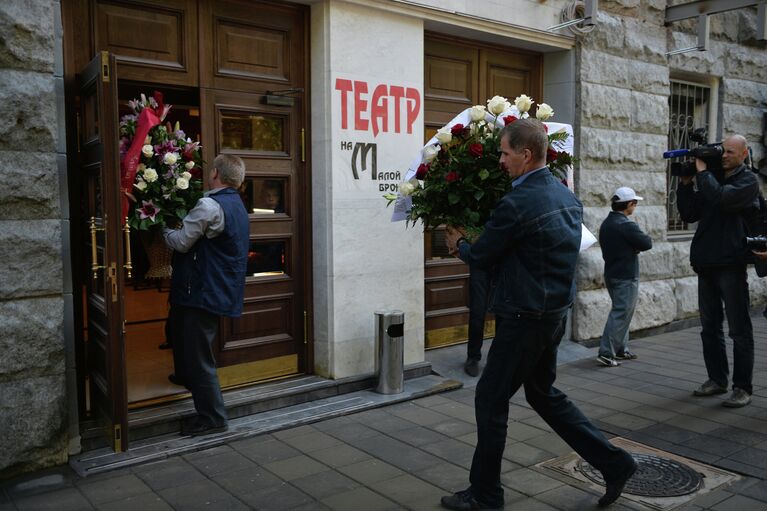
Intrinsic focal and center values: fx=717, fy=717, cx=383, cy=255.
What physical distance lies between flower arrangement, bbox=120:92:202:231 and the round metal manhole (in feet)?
11.2

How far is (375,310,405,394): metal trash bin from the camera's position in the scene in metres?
6.34

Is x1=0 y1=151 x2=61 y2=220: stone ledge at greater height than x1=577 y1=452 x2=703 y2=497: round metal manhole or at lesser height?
greater

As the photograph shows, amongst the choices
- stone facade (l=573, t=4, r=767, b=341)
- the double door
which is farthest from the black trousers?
stone facade (l=573, t=4, r=767, b=341)

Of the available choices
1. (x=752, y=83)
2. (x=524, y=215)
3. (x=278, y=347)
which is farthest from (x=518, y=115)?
(x=752, y=83)

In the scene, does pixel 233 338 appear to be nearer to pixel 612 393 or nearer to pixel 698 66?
pixel 612 393

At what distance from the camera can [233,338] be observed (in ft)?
19.9

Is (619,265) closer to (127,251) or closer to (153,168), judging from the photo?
(153,168)

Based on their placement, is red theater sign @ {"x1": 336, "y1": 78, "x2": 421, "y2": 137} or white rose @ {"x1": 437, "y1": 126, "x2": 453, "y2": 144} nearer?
white rose @ {"x1": 437, "y1": 126, "x2": 453, "y2": 144}

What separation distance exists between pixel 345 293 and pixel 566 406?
9.02ft

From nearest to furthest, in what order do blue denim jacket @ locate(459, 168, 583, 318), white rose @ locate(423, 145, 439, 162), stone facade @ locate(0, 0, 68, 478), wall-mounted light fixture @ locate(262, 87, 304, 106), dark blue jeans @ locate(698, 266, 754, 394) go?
blue denim jacket @ locate(459, 168, 583, 318), stone facade @ locate(0, 0, 68, 478), white rose @ locate(423, 145, 439, 162), dark blue jeans @ locate(698, 266, 754, 394), wall-mounted light fixture @ locate(262, 87, 304, 106)

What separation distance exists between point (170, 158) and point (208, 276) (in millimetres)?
902

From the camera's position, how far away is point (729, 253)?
5.99m

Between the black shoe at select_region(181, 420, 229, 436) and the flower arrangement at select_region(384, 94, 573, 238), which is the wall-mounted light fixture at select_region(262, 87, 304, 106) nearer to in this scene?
the flower arrangement at select_region(384, 94, 573, 238)

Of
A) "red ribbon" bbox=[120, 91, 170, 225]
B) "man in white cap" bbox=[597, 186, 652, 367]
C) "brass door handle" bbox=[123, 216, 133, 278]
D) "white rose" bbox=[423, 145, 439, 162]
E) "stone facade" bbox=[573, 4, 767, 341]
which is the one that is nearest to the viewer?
"white rose" bbox=[423, 145, 439, 162]
